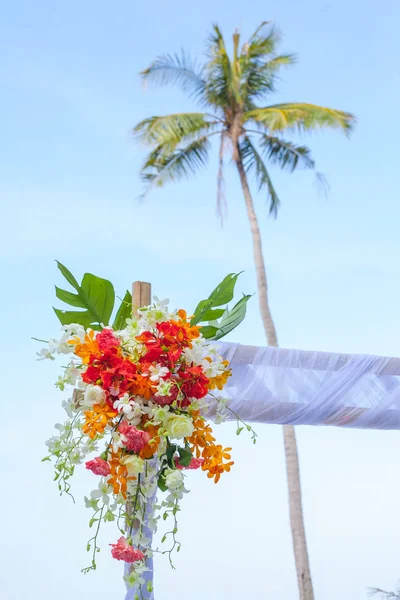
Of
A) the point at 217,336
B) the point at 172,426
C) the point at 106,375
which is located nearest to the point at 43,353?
the point at 106,375

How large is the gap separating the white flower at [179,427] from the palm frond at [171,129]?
935 centimetres

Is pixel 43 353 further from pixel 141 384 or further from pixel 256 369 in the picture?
pixel 256 369

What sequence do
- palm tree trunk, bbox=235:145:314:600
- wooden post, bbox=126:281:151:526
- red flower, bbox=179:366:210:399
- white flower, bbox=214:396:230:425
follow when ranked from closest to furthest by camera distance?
red flower, bbox=179:366:210:399, white flower, bbox=214:396:230:425, wooden post, bbox=126:281:151:526, palm tree trunk, bbox=235:145:314:600

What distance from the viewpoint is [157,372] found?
243cm

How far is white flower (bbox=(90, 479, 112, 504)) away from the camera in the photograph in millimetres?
2449

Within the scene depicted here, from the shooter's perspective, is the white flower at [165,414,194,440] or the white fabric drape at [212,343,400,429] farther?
the white fabric drape at [212,343,400,429]

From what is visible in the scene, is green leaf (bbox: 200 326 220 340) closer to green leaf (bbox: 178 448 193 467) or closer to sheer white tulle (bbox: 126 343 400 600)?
green leaf (bbox: 178 448 193 467)

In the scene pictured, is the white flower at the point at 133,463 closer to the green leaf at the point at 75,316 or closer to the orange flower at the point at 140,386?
the orange flower at the point at 140,386

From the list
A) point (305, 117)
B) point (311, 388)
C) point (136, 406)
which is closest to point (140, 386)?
point (136, 406)

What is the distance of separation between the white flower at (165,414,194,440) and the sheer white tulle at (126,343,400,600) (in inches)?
56.7

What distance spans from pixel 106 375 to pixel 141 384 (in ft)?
0.34

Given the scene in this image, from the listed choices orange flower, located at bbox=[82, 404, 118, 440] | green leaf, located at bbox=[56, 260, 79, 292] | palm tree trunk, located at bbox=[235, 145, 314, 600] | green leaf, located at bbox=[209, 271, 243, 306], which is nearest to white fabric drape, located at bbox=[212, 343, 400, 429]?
green leaf, located at bbox=[209, 271, 243, 306]

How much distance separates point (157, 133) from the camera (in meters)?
11.5

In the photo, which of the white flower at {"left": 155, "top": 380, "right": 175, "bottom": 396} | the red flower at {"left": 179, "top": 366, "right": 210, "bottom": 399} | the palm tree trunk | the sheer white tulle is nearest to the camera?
the white flower at {"left": 155, "top": 380, "right": 175, "bottom": 396}
